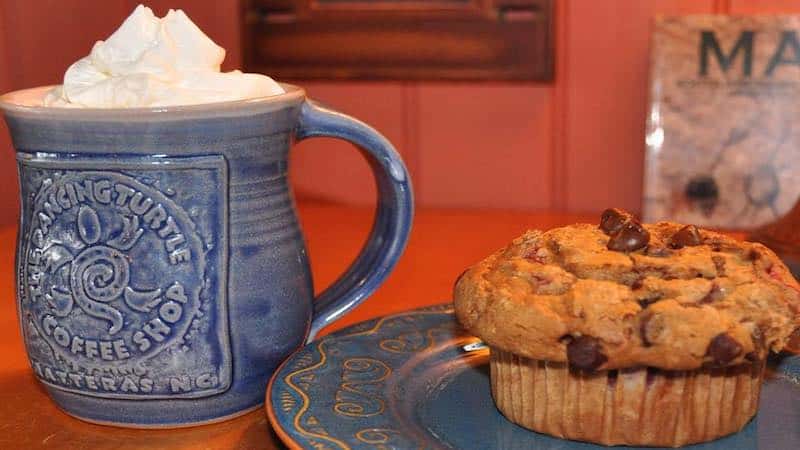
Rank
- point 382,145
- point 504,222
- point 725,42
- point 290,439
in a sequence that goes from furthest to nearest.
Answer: point 504,222
point 725,42
point 382,145
point 290,439

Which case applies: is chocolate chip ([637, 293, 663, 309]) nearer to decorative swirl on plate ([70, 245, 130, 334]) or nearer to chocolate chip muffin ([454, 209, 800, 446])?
chocolate chip muffin ([454, 209, 800, 446])

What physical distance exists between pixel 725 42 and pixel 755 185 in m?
0.18

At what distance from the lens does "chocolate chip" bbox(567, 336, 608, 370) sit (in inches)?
24.6

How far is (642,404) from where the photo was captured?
665mm

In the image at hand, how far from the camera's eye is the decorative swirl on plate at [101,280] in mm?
660

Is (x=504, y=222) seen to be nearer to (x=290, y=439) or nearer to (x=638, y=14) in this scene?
(x=638, y=14)

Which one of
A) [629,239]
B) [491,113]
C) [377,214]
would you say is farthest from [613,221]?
[491,113]

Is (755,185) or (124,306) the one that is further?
(755,185)

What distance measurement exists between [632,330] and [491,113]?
2.87 feet

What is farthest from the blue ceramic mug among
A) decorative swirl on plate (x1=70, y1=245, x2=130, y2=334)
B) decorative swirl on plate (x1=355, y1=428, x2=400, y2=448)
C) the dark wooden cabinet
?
the dark wooden cabinet

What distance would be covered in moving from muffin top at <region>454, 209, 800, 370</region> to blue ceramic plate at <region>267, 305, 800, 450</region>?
58mm

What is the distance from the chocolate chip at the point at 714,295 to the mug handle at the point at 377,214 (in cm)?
23

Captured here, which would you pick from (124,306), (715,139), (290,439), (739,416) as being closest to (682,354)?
(739,416)

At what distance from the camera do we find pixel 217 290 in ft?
2.21
